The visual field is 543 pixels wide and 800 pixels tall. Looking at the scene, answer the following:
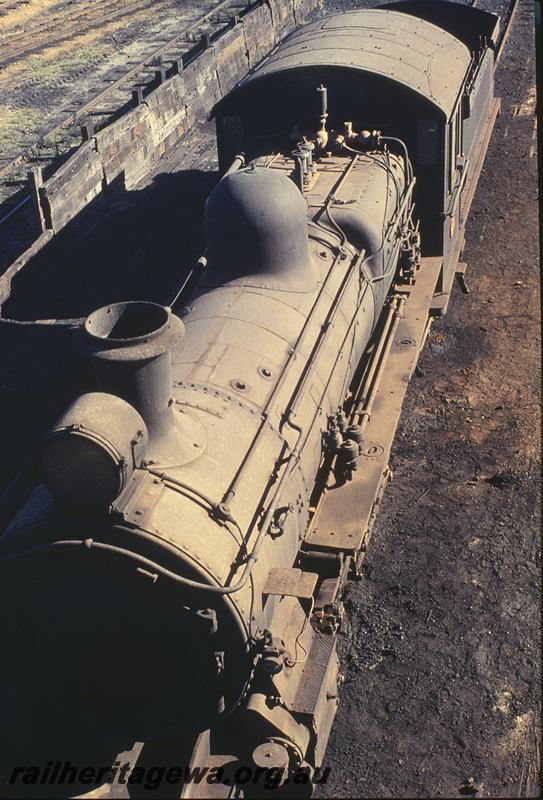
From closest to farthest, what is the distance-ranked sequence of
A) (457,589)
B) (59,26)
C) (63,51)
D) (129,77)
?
(457,589)
(129,77)
(63,51)
(59,26)

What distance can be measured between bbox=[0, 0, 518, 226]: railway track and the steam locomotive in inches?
432

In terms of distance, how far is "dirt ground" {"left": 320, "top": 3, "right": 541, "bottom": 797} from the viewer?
800 centimetres

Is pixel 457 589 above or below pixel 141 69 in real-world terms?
below

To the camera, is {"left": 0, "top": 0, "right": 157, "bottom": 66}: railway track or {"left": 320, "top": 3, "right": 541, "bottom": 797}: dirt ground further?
{"left": 0, "top": 0, "right": 157, "bottom": 66}: railway track

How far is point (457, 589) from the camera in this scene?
31.5ft

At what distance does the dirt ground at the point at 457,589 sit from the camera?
800 cm

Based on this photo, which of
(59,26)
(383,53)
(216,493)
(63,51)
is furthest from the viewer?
(59,26)

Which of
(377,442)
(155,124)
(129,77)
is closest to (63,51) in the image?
(129,77)

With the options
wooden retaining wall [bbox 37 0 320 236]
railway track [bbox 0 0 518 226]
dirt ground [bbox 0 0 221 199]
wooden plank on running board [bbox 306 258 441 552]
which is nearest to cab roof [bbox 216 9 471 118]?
wooden plank on running board [bbox 306 258 441 552]

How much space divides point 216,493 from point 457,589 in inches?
153

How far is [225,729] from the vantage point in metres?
7.32

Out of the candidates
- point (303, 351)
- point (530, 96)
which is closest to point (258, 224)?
point (303, 351)

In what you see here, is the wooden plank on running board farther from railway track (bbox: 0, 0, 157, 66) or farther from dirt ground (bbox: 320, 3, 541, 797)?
railway track (bbox: 0, 0, 157, 66)

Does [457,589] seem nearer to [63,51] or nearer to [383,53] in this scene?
[383,53]
